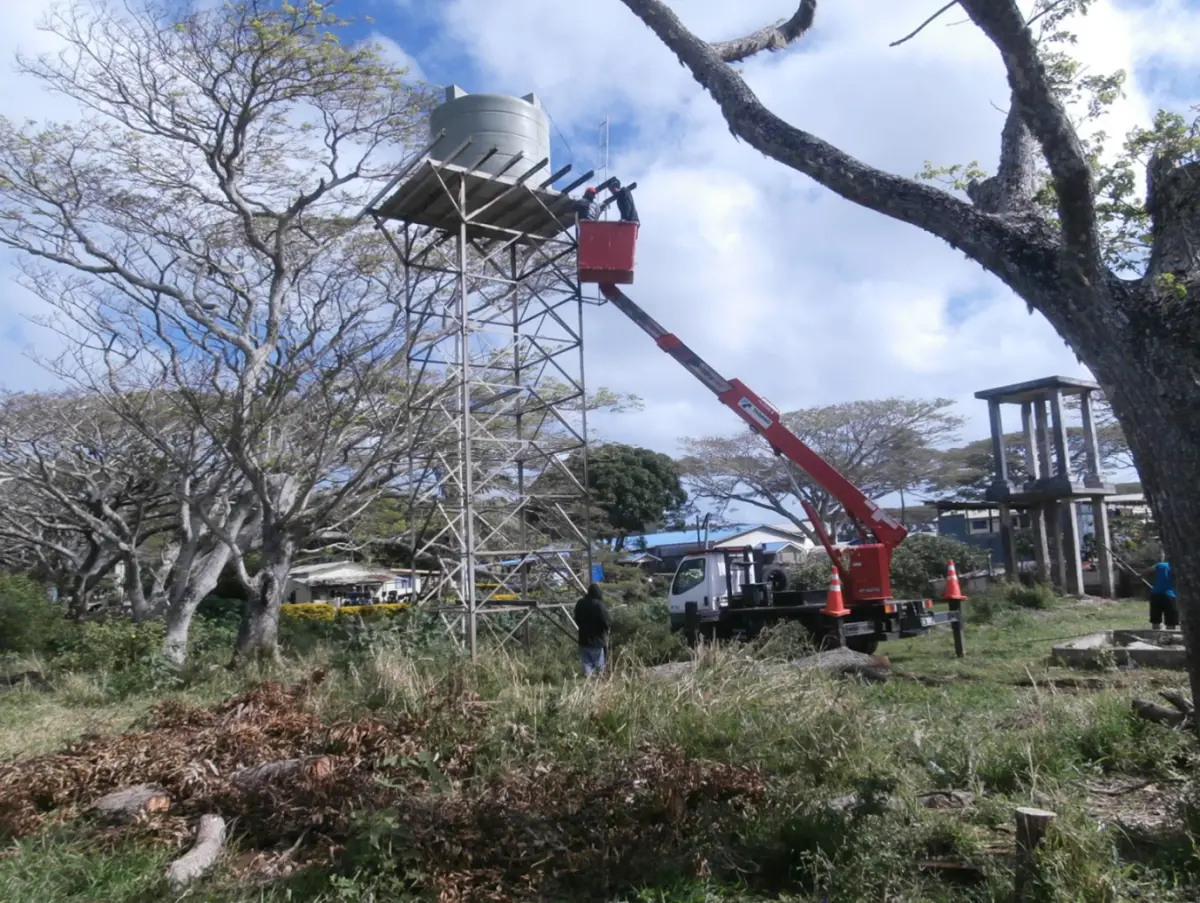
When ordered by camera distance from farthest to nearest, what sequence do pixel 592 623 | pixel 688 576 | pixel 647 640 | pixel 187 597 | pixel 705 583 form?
pixel 688 576
pixel 705 583
pixel 187 597
pixel 647 640
pixel 592 623

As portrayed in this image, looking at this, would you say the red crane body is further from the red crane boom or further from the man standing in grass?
the man standing in grass

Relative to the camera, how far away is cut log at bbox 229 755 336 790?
580cm

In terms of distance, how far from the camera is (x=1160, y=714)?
6207 mm

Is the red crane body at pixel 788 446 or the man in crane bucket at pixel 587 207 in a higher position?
the man in crane bucket at pixel 587 207

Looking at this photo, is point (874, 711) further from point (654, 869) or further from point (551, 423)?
point (551, 423)

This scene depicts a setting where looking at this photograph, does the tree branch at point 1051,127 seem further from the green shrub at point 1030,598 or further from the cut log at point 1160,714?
the green shrub at point 1030,598

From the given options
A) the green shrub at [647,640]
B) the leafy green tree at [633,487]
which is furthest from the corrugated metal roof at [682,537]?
the green shrub at [647,640]

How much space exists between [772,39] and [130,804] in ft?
21.1

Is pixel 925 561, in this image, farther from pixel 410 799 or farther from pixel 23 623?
pixel 410 799

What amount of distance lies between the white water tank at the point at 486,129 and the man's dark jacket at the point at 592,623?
21.8 feet

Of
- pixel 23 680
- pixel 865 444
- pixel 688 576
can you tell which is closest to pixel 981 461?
pixel 865 444

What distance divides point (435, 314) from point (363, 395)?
5.38 ft

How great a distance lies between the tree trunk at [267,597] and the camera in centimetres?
1414

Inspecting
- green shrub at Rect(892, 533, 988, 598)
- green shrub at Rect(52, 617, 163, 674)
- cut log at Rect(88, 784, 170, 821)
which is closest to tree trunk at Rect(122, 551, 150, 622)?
green shrub at Rect(52, 617, 163, 674)
